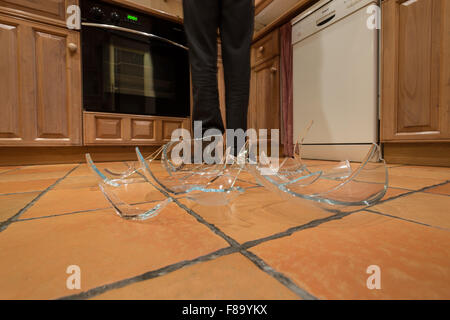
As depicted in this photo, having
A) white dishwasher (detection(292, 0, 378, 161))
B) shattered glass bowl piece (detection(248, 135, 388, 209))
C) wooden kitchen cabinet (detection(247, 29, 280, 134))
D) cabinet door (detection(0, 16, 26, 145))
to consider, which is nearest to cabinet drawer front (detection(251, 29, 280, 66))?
wooden kitchen cabinet (detection(247, 29, 280, 134))

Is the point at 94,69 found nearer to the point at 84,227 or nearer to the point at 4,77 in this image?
the point at 4,77

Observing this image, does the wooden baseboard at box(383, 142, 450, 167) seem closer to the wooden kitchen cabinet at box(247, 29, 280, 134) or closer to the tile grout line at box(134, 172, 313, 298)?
the wooden kitchen cabinet at box(247, 29, 280, 134)

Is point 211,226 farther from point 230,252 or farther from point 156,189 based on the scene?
point 156,189

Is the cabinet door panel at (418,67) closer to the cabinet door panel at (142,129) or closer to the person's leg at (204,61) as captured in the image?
the person's leg at (204,61)

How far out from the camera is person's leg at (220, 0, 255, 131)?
1.00 metres

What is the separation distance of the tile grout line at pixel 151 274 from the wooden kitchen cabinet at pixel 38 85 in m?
1.49

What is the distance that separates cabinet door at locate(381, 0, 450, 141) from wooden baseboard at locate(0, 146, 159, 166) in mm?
1522

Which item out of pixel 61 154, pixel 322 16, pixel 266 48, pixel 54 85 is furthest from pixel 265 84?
pixel 61 154

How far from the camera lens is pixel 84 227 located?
0.33 metres

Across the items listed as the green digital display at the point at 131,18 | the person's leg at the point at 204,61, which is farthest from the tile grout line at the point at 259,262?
the green digital display at the point at 131,18

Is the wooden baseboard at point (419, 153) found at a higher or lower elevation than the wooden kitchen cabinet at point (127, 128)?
lower

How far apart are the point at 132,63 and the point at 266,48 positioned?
3.73 feet

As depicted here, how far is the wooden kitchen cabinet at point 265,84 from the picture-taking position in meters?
1.88

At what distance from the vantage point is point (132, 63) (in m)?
1.53
